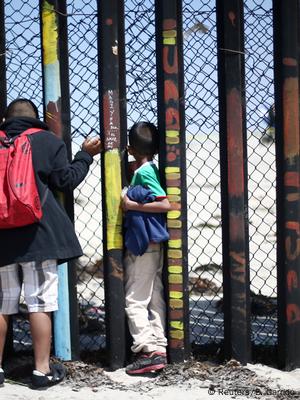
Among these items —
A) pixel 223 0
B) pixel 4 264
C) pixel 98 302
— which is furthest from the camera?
pixel 98 302

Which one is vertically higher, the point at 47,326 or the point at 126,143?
the point at 126,143

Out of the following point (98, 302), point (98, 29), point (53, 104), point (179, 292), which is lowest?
point (98, 302)

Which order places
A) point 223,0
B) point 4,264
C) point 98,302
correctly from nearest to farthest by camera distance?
1. point 4,264
2. point 223,0
3. point 98,302

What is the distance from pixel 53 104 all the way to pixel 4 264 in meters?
1.02

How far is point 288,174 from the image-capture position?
13.0 feet

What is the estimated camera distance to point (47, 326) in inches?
147

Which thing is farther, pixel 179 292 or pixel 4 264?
pixel 179 292

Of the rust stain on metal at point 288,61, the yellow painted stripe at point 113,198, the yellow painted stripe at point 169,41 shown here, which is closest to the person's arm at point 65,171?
the yellow painted stripe at point 113,198

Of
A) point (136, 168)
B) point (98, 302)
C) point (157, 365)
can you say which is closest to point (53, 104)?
point (136, 168)

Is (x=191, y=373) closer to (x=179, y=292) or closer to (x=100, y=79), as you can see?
(x=179, y=292)

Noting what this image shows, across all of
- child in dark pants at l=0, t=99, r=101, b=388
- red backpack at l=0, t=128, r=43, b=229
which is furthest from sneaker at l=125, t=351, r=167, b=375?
red backpack at l=0, t=128, r=43, b=229

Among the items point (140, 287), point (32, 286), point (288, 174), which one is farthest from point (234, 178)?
point (32, 286)

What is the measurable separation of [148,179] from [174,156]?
22 centimetres

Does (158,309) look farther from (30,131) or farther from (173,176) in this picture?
(30,131)
